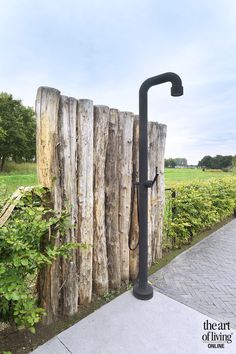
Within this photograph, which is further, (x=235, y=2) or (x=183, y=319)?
(x=235, y=2)

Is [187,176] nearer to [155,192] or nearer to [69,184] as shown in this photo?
[155,192]

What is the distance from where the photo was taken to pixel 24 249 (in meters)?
1.50

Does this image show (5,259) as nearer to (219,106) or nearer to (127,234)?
(127,234)

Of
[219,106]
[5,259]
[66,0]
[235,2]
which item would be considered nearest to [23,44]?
[66,0]

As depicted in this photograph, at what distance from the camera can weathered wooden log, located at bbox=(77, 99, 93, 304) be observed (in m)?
2.11

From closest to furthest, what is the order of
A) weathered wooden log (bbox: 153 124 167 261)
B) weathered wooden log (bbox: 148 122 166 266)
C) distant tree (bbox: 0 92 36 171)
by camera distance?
weathered wooden log (bbox: 148 122 166 266) → weathered wooden log (bbox: 153 124 167 261) → distant tree (bbox: 0 92 36 171)

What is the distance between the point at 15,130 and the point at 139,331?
82.7 ft

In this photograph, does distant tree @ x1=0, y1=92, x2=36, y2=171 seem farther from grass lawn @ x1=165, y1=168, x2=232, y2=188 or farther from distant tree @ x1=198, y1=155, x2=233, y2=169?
distant tree @ x1=198, y1=155, x2=233, y2=169

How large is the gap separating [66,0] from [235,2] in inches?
107

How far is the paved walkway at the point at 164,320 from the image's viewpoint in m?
1.77

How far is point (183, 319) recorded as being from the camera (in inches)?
81.8

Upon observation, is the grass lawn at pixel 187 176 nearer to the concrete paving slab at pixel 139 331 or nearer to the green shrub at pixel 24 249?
the concrete paving slab at pixel 139 331

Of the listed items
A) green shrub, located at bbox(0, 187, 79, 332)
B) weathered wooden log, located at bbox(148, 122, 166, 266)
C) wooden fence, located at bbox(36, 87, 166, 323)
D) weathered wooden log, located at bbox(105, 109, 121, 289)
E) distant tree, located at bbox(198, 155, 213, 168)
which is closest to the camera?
green shrub, located at bbox(0, 187, 79, 332)

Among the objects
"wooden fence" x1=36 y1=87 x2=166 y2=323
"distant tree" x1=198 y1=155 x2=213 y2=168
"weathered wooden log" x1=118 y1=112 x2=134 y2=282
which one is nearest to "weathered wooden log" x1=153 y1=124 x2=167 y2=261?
"wooden fence" x1=36 y1=87 x2=166 y2=323
